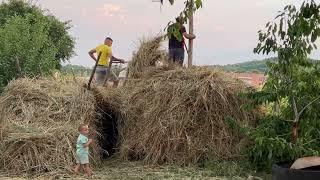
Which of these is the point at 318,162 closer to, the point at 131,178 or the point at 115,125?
the point at 131,178

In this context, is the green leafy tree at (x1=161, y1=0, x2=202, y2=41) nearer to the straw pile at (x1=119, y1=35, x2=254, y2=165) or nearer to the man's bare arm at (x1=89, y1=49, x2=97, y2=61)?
the straw pile at (x1=119, y1=35, x2=254, y2=165)

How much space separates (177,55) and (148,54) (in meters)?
0.62

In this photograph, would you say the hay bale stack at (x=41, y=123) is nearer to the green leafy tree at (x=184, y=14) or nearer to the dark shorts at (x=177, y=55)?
the dark shorts at (x=177, y=55)

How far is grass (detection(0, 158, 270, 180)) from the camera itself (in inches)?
381

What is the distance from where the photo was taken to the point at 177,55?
1193 cm

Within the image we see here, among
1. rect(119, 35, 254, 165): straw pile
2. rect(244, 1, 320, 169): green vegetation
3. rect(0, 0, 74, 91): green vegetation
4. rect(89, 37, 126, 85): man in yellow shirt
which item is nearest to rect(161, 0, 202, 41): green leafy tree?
rect(244, 1, 320, 169): green vegetation

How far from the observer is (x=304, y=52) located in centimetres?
624

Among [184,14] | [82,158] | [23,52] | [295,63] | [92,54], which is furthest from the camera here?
[23,52]

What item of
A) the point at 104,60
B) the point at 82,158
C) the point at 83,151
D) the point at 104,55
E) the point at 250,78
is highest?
the point at 104,55

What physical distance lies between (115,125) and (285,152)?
5793 millimetres

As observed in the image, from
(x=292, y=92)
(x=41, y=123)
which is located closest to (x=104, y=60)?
(x=41, y=123)

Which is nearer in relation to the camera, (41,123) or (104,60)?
(41,123)

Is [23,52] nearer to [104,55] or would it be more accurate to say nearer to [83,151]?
[104,55]

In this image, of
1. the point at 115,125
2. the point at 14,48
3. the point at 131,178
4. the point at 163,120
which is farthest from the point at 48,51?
the point at 131,178
